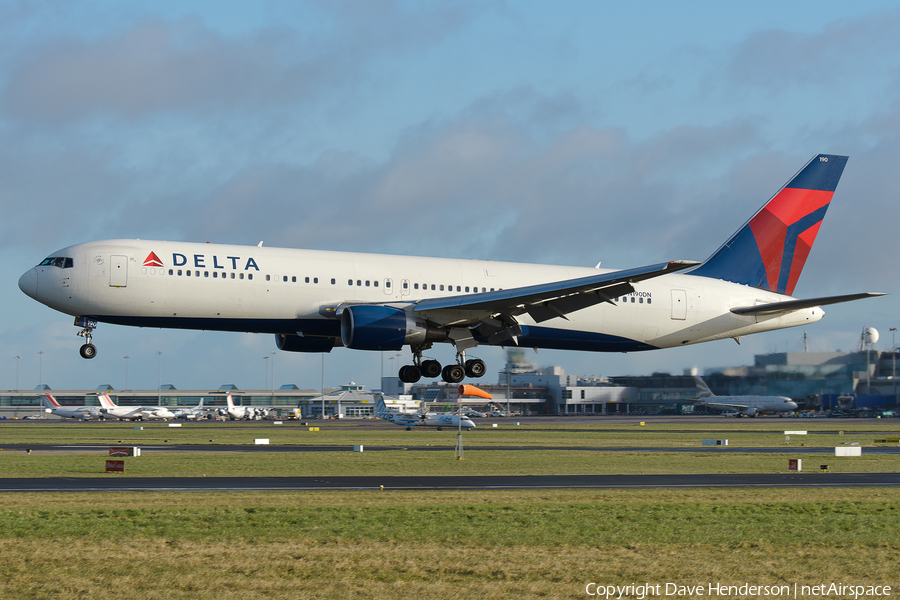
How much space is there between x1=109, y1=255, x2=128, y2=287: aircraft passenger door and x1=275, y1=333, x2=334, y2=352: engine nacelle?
8522 millimetres

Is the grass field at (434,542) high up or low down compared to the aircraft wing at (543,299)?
down

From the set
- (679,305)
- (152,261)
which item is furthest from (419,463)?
(679,305)

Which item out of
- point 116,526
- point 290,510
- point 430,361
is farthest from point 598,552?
point 430,361

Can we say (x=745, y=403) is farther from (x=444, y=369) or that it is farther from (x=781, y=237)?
(x=444, y=369)

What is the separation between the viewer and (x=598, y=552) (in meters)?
17.2

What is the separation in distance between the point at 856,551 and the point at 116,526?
49.5ft

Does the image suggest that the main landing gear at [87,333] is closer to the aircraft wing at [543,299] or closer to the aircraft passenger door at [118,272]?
the aircraft passenger door at [118,272]

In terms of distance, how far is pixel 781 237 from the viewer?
50.9 m

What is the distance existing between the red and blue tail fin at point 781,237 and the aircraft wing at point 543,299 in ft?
36.4

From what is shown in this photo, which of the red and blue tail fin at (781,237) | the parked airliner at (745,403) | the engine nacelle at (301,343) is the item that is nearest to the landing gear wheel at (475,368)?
the engine nacelle at (301,343)

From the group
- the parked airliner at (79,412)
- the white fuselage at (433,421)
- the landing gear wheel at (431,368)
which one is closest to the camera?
the landing gear wheel at (431,368)

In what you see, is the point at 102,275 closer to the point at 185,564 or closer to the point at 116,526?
the point at 116,526

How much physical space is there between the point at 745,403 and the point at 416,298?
104 m

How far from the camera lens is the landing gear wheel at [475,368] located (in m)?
45.7
